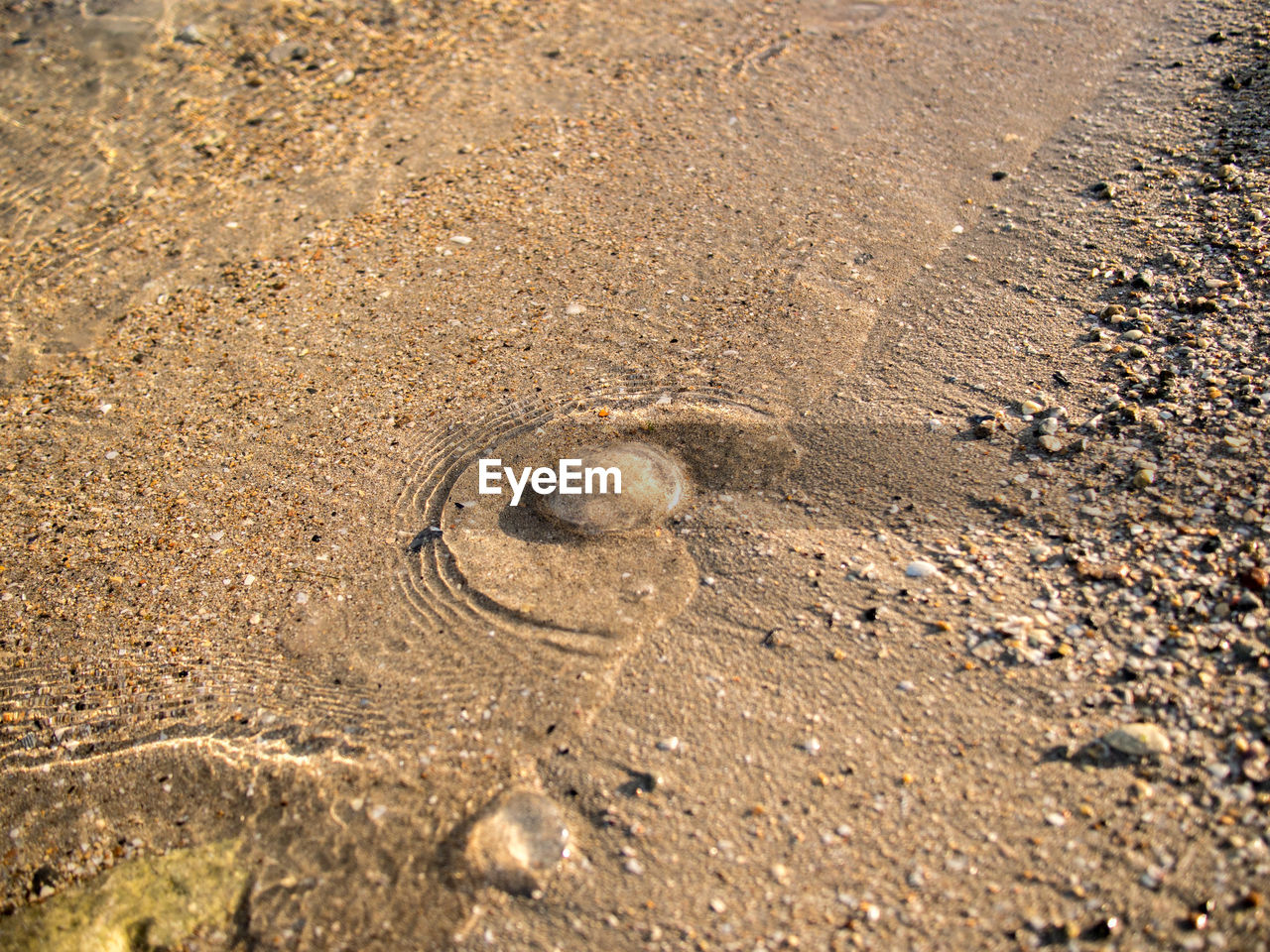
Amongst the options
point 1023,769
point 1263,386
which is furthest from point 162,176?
point 1263,386

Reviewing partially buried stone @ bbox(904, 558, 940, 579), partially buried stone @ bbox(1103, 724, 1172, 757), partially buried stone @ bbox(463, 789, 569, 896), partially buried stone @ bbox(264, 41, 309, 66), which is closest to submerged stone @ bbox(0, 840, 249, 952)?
partially buried stone @ bbox(463, 789, 569, 896)

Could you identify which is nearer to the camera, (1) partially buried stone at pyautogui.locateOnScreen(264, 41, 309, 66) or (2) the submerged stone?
(2) the submerged stone

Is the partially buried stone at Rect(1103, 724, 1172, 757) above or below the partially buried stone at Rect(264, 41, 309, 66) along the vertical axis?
below

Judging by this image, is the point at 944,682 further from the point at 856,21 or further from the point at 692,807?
the point at 856,21

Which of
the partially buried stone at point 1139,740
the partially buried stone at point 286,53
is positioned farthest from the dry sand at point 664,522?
the partially buried stone at point 286,53
